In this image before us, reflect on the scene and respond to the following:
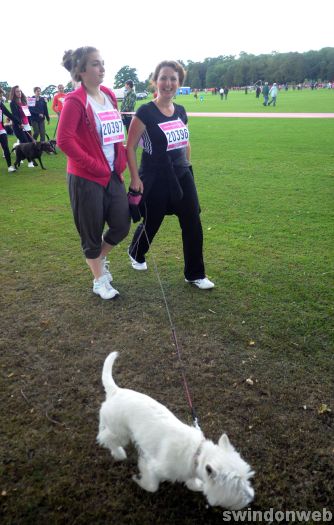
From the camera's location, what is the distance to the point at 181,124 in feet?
11.7

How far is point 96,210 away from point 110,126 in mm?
777

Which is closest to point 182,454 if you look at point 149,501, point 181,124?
point 149,501

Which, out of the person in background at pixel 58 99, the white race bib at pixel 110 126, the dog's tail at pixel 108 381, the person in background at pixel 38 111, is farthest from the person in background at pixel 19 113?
the dog's tail at pixel 108 381

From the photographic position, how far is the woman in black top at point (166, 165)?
11.1 ft

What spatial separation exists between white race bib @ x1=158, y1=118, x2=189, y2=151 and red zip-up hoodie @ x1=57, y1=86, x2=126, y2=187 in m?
0.50

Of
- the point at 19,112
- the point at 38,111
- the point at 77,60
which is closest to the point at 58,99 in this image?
the point at 38,111

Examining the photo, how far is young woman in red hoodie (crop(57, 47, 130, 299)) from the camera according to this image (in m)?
2.98

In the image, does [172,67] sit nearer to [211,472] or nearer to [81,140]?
[81,140]

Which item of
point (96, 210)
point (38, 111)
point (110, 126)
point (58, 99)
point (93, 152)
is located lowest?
point (96, 210)

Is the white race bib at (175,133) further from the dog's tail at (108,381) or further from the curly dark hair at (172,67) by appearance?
the dog's tail at (108,381)

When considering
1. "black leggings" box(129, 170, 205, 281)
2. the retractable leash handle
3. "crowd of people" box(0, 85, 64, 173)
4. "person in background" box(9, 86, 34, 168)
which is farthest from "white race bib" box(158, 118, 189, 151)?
"person in background" box(9, 86, 34, 168)

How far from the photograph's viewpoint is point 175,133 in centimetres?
346

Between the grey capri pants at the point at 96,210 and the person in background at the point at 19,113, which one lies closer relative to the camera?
the grey capri pants at the point at 96,210

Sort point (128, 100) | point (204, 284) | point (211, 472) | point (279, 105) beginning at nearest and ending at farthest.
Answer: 1. point (211, 472)
2. point (204, 284)
3. point (128, 100)
4. point (279, 105)
